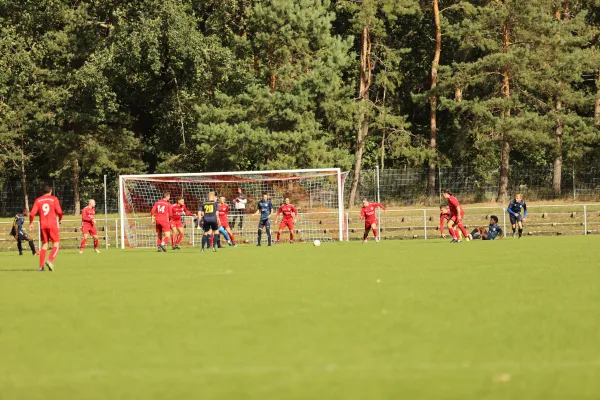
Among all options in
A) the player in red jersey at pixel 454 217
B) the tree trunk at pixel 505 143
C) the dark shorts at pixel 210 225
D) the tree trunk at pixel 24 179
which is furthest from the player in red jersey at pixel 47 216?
the tree trunk at pixel 24 179

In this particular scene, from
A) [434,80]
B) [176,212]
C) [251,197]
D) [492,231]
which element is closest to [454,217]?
[492,231]

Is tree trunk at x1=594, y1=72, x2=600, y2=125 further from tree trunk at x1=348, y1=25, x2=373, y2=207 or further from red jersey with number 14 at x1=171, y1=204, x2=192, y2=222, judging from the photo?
red jersey with number 14 at x1=171, y1=204, x2=192, y2=222

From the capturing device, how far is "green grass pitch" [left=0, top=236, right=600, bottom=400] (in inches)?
279

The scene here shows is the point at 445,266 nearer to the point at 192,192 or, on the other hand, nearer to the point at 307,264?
the point at 307,264

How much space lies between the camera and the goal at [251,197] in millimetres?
36938

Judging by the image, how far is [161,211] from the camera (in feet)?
97.8

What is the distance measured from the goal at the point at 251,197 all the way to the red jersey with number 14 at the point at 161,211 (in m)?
6.47

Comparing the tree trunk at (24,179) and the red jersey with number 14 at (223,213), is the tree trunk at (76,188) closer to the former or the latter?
the tree trunk at (24,179)

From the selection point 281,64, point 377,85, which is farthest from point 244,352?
point 377,85

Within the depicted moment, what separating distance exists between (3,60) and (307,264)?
33.0 metres

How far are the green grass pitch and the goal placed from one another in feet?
64.0

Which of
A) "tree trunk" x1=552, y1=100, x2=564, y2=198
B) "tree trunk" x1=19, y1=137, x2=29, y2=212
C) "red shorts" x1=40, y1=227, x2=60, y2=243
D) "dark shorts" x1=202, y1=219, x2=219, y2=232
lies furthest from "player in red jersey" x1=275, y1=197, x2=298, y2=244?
Answer: "tree trunk" x1=19, y1=137, x2=29, y2=212

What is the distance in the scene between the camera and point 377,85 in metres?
55.3

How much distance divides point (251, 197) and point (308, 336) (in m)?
29.0
